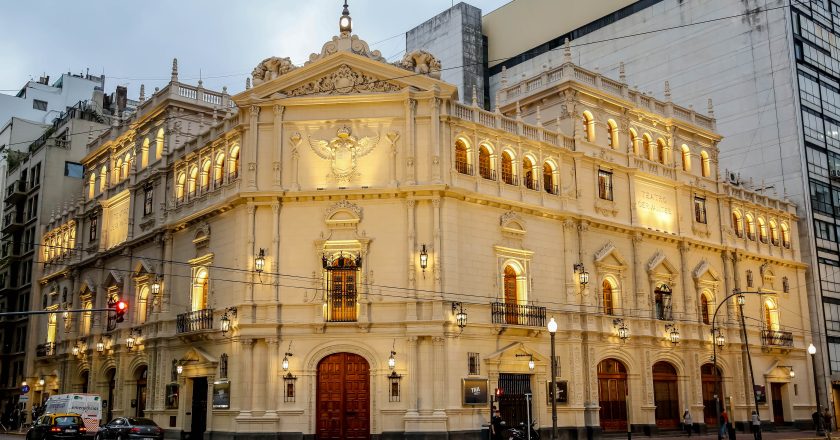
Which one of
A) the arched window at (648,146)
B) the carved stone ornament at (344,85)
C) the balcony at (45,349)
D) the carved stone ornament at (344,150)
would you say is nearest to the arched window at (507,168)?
the carved stone ornament at (344,85)

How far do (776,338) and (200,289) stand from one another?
36332 mm

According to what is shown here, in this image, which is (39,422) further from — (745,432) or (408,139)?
(745,432)

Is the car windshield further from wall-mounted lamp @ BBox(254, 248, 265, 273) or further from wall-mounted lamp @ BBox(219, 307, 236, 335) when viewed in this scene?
wall-mounted lamp @ BBox(254, 248, 265, 273)

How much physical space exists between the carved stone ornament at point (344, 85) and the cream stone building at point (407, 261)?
0.08 metres

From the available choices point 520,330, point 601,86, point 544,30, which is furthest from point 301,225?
point 544,30

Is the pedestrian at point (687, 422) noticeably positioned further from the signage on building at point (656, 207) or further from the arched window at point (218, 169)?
the arched window at point (218, 169)

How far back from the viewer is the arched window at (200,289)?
4141 centimetres

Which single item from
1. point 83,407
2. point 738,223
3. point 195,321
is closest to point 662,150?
point 738,223

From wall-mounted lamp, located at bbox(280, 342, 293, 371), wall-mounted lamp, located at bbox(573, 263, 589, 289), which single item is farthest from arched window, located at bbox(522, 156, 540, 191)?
wall-mounted lamp, located at bbox(280, 342, 293, 371)

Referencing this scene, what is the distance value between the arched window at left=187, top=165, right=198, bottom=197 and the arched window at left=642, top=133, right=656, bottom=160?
25.7 m

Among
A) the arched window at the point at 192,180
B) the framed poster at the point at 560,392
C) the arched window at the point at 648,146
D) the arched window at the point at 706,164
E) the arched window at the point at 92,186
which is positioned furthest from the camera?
the arched window at the point at 92,186

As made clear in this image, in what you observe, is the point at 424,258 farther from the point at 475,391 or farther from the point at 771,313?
the point at 771,313

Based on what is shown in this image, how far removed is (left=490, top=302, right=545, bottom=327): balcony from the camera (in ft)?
125

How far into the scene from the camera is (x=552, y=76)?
1817 inches
